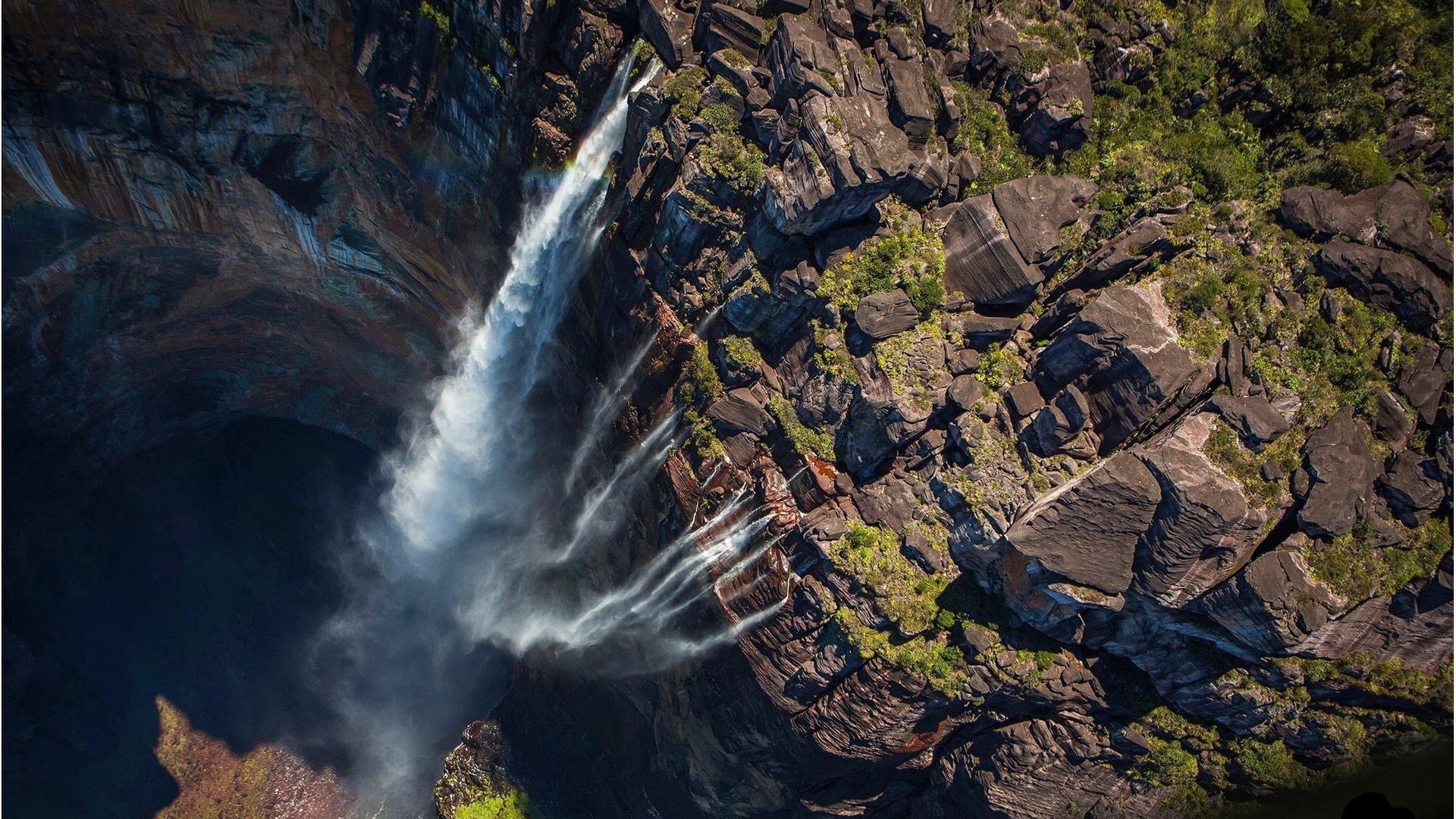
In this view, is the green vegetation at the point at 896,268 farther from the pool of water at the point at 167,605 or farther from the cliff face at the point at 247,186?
the pool of water at the point at 167,605

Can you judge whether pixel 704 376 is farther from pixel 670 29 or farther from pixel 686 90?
pixel 670 29

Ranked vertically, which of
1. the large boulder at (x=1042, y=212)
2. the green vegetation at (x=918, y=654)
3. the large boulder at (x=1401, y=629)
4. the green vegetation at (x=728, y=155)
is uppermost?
the green vegetation at (x=728, y=155)

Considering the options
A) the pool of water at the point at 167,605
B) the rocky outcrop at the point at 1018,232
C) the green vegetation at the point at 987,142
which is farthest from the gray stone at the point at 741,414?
the pool of water at the point at 167,605

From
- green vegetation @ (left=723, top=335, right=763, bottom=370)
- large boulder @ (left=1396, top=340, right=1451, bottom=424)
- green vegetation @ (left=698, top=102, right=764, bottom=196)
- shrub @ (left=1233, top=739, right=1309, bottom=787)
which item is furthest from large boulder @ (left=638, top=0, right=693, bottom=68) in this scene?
shrub @ (left=1233, top=739, right=1309, bottom=787)

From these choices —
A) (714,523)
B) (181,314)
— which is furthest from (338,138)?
(714,523)

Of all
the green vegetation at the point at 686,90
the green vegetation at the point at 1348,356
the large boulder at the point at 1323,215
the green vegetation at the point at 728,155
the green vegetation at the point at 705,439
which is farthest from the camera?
the green vegetation at the point at 705,439

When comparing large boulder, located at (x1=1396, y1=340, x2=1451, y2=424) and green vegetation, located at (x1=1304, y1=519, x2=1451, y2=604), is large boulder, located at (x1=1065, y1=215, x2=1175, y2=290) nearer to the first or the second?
large boulder, located at (x1=1396, y1=340, x2=1451, y2=424)

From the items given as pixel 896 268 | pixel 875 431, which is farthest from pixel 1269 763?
pixel 896 268
